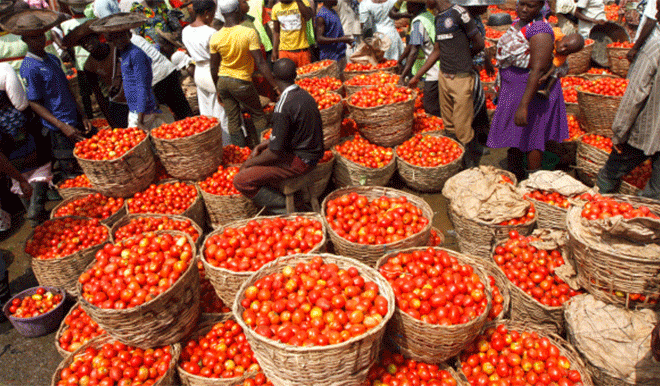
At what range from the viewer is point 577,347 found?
3.29 meters

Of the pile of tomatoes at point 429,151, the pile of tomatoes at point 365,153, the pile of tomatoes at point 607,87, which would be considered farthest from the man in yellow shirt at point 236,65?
the pile of tomatoes at point 607,87

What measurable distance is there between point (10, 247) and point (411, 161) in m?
6.26

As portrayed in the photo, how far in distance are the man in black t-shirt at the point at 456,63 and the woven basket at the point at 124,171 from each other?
445cm

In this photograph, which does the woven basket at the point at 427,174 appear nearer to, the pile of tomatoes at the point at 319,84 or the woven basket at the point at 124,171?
the pile of tomatoes at the point at 319,84

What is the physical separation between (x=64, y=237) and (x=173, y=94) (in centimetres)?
329

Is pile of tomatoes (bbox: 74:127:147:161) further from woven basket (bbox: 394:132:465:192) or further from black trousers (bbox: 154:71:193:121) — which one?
woven basket (bbox: 394:132:465:192)

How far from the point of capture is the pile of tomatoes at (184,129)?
18.2ft

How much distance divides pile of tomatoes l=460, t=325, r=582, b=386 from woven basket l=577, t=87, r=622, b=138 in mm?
4298

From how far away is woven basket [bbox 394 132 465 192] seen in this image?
6.07 m

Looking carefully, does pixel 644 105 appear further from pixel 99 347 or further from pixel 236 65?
pixel 99 347

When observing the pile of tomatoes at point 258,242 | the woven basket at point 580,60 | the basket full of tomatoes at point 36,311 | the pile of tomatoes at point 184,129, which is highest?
the woven basket at point 580,60

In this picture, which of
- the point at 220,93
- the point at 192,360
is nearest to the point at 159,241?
the point at 192,360

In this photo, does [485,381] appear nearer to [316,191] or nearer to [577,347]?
[577,347]

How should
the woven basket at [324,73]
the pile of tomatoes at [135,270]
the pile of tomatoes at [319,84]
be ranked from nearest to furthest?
the pile of tomatoes at [135,270]
the pile of tomatoes at [319,84]
the woven basket at [324,73]
